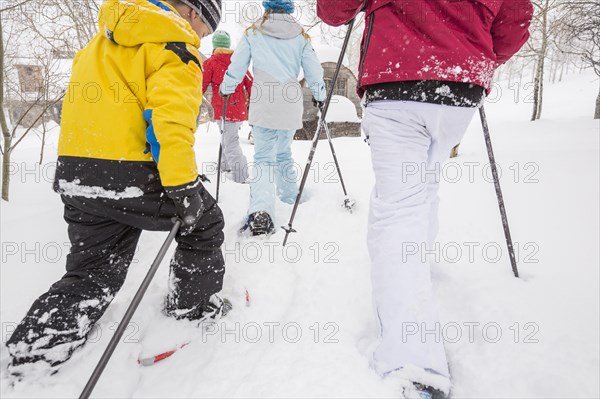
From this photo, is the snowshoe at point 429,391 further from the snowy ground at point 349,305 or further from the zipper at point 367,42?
the zipper at point 367,42

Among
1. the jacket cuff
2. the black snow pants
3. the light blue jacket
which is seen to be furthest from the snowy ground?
the light blue jacket

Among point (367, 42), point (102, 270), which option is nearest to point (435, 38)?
point (367, 42)

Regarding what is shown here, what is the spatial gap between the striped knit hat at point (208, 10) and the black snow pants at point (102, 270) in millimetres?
1167

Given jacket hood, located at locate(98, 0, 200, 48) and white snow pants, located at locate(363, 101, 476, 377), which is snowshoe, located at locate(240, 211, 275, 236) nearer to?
white snow pants, located at locate(363, 101, 476, 377)

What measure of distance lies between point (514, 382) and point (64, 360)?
2.27m

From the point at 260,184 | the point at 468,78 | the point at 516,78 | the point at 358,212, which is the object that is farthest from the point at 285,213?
the point at 516,78

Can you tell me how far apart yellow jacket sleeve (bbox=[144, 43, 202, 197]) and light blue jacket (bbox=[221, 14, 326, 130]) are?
183cm

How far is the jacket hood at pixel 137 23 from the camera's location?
5.24ft

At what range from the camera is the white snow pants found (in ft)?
4.73

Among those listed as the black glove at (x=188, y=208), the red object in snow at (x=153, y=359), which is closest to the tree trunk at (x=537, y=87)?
the black glove at (x=188, y=208)

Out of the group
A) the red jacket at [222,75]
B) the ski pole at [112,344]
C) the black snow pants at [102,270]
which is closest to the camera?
the ski pole at [112,344]

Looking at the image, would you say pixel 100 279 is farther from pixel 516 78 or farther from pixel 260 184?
pixel 516 78

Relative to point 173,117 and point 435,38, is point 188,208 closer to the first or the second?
point 173,117

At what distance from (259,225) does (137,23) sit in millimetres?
2090
